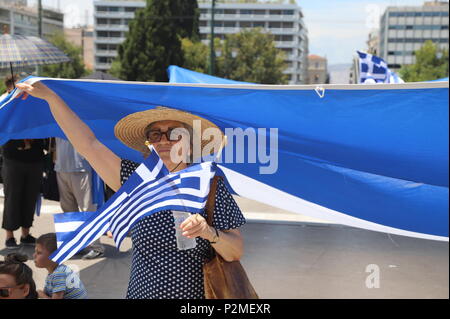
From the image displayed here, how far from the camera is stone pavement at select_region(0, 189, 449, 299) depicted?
5988 millimetres

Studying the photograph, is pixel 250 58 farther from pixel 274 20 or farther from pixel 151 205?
pixel 274 20

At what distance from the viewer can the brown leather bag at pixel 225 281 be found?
2.53 metres

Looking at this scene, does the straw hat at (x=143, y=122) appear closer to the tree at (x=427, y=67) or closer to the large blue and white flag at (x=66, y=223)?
the large blue and white flag at (x=66, y=223)

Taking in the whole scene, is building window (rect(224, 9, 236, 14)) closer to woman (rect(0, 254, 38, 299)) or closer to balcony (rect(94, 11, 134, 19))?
balcony (rect(94, 11, 134, 19))

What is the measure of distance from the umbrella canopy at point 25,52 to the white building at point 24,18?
11118 cm

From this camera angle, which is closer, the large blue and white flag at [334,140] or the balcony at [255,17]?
the large blue and white flag at [334,140]

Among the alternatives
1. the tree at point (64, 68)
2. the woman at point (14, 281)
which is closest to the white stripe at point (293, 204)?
the woman at point (14, 281)

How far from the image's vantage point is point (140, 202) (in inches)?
113

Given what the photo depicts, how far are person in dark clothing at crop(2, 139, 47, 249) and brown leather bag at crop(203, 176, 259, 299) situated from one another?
507 cm

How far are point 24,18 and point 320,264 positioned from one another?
136561 millimetres

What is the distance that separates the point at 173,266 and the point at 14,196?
5.13m

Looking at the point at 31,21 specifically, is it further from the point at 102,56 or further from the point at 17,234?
the point at 17,234

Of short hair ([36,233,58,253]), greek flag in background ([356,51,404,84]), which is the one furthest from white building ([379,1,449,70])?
short hair ([36,233,58,253])
